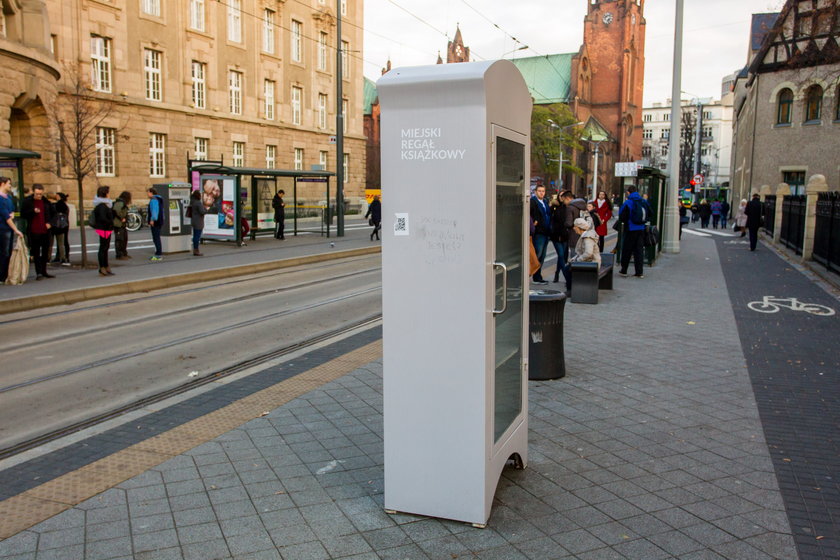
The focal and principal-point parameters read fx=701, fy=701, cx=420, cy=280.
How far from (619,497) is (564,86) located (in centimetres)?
8875

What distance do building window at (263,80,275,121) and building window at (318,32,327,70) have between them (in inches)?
212

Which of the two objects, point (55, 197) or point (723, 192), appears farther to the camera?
point (723, 192)

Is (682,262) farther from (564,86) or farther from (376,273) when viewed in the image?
(564,86)

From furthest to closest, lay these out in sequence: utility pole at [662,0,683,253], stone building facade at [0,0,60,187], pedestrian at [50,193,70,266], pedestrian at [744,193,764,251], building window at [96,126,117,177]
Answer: building window at [96,126,117,177] < pedestrian at [744,193,764,251] < utility pole at [662,0,683,253] < stone building facade at [0,0,60,187] < pedestrian at [50,193,70,266]

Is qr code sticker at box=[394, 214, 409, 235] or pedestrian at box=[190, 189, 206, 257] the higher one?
qr code sticker at box=[394, 214, 409, 235]

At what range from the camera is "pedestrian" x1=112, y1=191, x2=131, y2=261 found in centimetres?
1565

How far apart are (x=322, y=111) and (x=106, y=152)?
18609 mm

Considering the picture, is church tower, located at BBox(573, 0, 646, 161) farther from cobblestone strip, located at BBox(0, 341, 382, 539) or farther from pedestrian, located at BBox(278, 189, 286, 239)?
cobblestone strip, located at BBox(0, 341, 382, 539)

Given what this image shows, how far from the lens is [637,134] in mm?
95875

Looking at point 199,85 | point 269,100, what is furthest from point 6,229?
point 269,100

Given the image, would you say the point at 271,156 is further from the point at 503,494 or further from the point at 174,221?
the point at 503,494

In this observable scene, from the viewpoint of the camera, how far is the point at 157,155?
33688 millimetres

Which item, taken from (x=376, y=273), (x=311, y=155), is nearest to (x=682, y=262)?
(x=376, y=273)

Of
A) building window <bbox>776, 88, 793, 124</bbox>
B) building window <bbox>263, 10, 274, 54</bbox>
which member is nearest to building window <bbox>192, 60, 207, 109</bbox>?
building window <bbox>263, 10, 274, 54</bbox>
